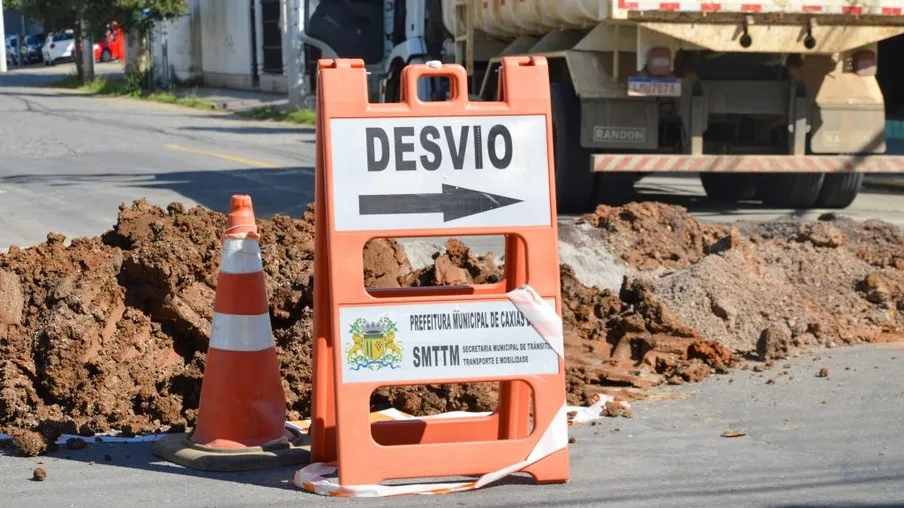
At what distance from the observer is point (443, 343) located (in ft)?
16.1

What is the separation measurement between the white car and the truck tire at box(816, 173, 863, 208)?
5554 cm

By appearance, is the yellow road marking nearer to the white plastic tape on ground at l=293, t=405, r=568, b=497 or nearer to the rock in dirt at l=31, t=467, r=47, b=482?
the rock in dirt at l=31, t=467, r=47, b=482

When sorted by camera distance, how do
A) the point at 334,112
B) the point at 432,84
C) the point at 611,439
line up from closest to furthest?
the point at 334,112
the point at 611,439
the point at 432,84

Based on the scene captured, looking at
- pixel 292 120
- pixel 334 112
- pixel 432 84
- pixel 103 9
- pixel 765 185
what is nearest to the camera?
pixel 334 112

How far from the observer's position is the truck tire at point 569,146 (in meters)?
13.1

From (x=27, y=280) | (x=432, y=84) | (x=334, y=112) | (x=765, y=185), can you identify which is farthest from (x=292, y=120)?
(x=334, y=112)

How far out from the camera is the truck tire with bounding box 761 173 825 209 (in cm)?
1382

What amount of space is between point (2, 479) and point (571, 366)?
9.17 ft

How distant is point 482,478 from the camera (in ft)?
16.0

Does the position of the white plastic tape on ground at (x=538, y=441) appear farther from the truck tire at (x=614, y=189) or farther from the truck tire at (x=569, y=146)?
the truck tire at (x=614, y=189)

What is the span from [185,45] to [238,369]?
43.2 m

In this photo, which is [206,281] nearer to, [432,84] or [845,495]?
[845,495]

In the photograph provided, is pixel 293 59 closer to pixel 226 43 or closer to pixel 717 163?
pixel 226 43

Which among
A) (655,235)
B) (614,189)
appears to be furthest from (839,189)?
(655,235)
